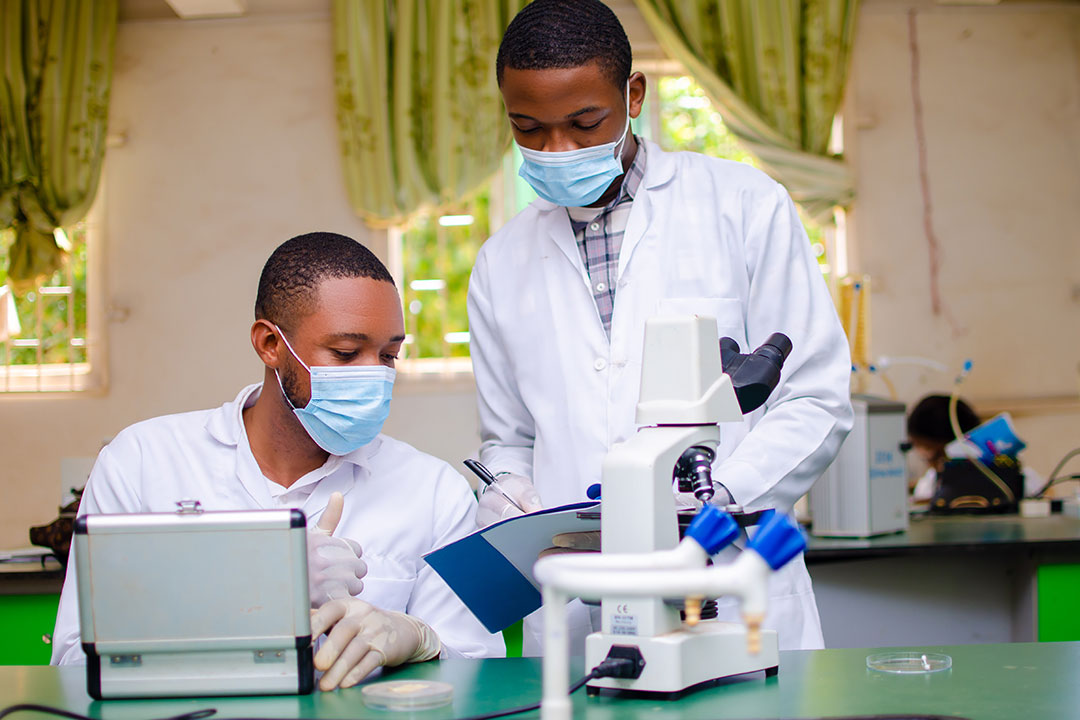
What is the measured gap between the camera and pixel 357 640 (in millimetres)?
1103

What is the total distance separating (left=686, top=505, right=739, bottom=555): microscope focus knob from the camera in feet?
2.82

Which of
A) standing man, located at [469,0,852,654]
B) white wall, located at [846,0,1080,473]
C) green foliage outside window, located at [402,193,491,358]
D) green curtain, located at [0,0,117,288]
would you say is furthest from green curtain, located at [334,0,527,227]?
standing man, located at [469,0,852,654]

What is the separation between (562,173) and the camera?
152 cm

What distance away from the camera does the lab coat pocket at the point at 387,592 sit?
4.68 feet

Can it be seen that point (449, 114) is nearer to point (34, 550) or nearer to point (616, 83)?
point (34, 550)

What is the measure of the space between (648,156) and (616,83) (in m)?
0.19

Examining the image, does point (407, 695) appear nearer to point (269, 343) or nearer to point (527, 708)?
point (527, 708)

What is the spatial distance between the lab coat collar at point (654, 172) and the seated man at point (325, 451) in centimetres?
31

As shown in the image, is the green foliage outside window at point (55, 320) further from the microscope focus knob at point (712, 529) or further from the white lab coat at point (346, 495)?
the microscope focus knob at point (712, 529)

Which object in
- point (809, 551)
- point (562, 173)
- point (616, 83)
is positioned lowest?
point (809, 551)

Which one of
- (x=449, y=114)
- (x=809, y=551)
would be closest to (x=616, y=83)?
(x=809, y=551)

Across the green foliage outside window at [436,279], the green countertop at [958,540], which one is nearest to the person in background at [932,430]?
the green countertop at [958,540]

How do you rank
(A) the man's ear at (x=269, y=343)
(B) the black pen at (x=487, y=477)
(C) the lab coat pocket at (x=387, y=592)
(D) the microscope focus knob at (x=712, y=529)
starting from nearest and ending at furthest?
(D) the microscope focus knob at (x=712, y=529)
(B) the black pen at (x=487, y=477)
(C) the lab coat pocket at (x=387, y=592)
(A) the man's ear at (x=269, y=343)

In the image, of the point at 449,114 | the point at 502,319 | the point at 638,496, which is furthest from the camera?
the point at 449,114
